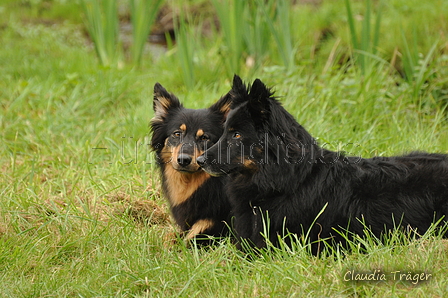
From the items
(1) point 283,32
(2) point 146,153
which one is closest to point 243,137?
(2) point 146,153

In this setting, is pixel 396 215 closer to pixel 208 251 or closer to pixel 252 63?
pixel 208 251

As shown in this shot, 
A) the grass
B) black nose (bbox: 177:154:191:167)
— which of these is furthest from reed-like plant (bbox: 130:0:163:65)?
black nose (bbox: 177:154:191:167)

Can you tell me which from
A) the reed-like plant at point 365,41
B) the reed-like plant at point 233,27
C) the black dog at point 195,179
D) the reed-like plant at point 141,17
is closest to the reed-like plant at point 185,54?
the reed-like plant at point 233,27

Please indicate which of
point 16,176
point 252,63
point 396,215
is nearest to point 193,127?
point 396,215

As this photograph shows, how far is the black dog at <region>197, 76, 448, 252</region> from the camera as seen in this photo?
3082 mm

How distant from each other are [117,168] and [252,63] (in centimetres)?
285

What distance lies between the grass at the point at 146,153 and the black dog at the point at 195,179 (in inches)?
8.0

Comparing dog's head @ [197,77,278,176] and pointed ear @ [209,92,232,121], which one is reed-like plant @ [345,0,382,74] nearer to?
pointed ear @ [209,92,232,121]

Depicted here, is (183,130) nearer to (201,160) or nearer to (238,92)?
(201,160)

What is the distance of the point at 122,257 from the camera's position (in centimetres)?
329

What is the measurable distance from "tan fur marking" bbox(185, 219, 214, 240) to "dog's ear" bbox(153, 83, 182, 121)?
0.93m

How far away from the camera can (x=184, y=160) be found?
11.5 feet

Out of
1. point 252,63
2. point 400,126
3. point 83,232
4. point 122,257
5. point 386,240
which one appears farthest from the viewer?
point 252,63

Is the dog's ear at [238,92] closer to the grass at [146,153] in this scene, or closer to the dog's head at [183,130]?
the dog's head at [183,130]
